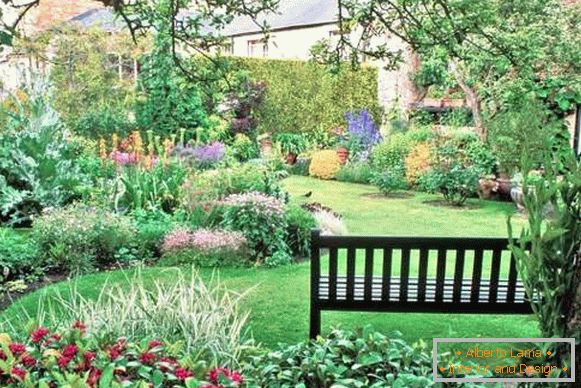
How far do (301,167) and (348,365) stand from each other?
1119 cm

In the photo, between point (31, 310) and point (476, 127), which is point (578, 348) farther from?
point (476, 127)

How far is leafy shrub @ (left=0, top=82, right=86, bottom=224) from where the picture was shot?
7.44 m

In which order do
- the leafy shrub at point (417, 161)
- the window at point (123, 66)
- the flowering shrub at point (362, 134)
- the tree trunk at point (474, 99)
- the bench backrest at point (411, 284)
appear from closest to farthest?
the bench backrest at point (411, 284) → the leafy shrub at point (417, 161) → the tree trunk at point (474, 99) → the flowering shrub at point (362, 134) → the window at point (123, 66)

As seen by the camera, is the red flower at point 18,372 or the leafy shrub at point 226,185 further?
the leafy shrub at point 226,185

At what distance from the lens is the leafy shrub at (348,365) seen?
1.94 meters

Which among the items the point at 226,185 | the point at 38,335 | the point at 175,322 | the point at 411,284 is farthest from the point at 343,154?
the point at 38,335

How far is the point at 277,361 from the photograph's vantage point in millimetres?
2111

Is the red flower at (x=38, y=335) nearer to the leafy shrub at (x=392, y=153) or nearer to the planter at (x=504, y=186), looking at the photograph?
the planter at (x=504, y=186)

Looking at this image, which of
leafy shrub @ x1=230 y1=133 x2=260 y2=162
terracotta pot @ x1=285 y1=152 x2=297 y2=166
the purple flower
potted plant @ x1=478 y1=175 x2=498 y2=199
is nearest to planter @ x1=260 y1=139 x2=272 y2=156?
leafy shrub @ x1=230 y1=133 x2=260 y2=162

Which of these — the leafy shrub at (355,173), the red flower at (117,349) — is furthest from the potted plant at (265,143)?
the red flower at (117,349)

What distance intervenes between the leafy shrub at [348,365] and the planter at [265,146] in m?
11.4

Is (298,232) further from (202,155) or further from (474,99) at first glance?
(474,99)

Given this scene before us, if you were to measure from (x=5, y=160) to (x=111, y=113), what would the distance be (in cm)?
487

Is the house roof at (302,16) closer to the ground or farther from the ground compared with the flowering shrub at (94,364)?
farther from the ground
